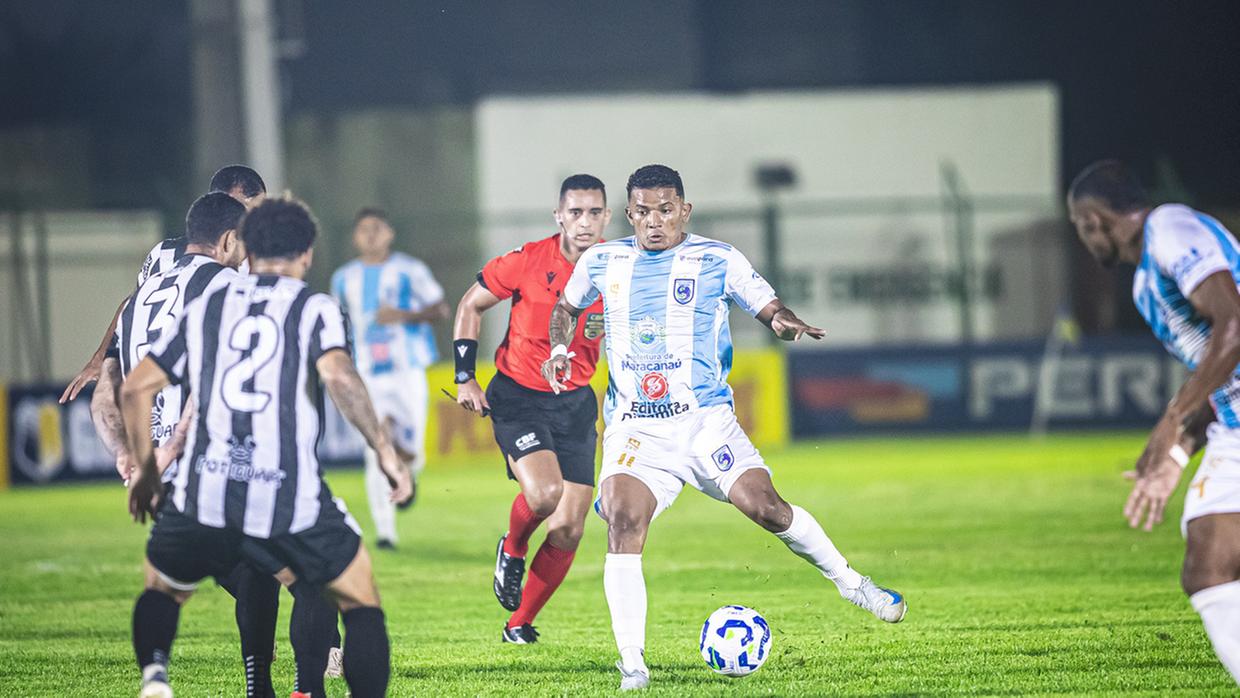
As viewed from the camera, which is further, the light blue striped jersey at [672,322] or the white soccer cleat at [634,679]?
the light blue striped jersey at [672,322]

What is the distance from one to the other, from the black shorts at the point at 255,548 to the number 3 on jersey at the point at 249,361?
42 cm

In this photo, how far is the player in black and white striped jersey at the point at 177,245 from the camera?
655cm

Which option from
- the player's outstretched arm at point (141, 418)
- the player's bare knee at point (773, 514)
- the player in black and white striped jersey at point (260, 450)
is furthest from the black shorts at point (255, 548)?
the player's bare knee at point (773, 514)

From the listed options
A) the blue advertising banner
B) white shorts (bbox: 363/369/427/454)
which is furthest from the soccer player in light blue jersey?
the blue advertising banner

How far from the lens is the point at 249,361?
5145mm

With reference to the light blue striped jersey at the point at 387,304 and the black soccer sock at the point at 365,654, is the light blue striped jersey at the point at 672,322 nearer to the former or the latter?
the black soccer sock at the point at 365,654

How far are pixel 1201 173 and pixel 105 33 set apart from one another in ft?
66.1

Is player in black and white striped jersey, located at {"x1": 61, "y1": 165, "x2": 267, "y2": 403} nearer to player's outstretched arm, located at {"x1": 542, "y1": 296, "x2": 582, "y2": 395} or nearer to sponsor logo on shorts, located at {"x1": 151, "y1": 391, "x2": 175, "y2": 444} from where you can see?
sponsor logo on shorts, located at {"x1": 151, "y1": 391, "x2": 175, "y2": 444}

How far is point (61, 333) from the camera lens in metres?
22.2

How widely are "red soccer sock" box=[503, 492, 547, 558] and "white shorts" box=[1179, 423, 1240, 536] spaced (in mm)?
3465

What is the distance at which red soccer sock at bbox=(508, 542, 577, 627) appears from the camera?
7734 mm

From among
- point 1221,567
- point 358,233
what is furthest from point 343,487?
point 1221,567

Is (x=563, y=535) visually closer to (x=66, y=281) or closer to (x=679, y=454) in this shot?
(x=679, y=454)

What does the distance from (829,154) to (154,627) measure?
22421 millimetres
